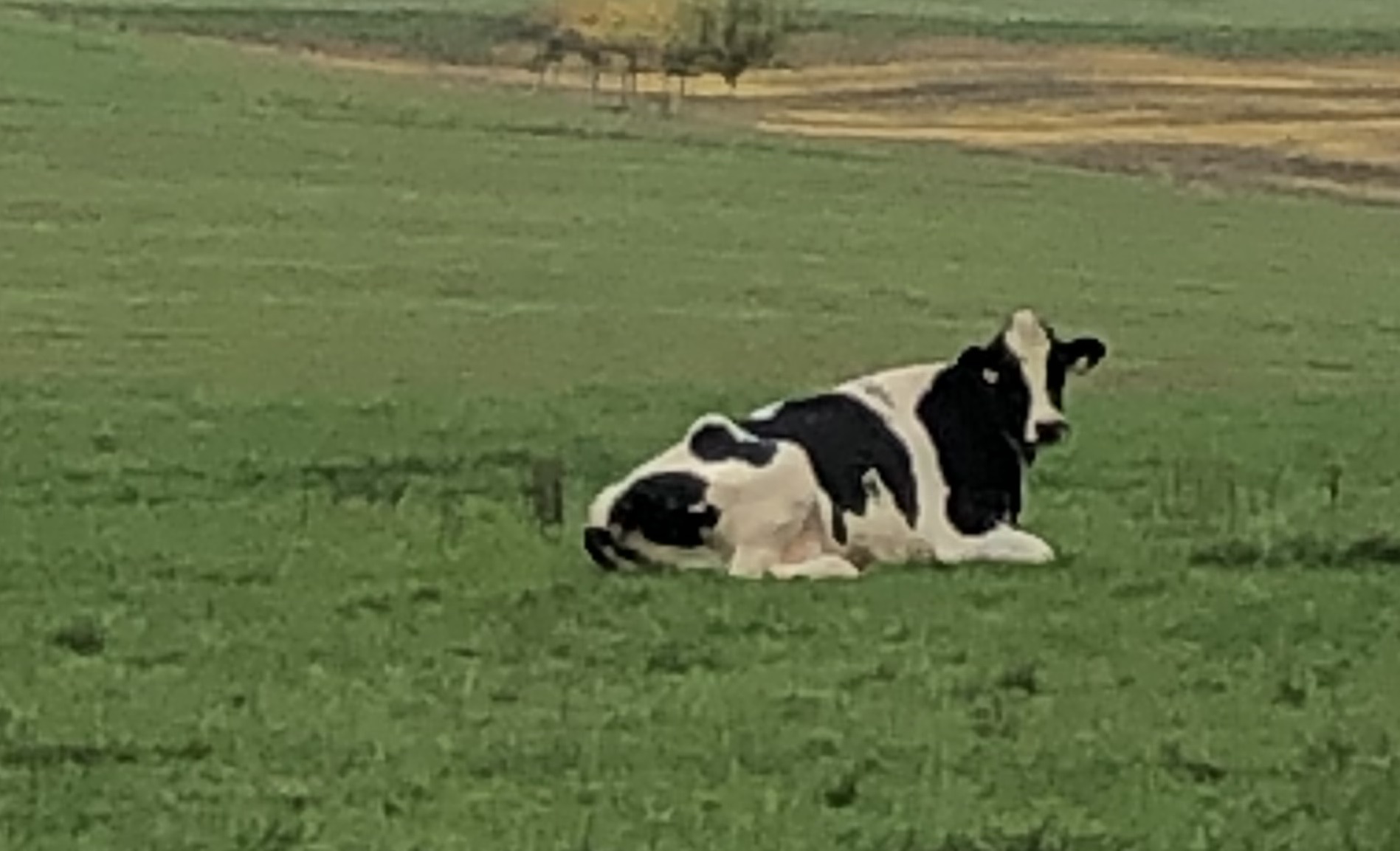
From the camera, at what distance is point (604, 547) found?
12.2 metres

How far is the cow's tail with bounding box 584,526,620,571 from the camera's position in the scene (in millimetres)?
12180

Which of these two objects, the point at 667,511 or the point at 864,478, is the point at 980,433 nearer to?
the point at 864,478

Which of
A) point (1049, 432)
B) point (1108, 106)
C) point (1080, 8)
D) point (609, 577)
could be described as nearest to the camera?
point (609, 577)

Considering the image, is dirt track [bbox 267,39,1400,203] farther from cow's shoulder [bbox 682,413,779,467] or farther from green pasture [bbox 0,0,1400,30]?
cow's shoulder [bbox 682,413,779,467]

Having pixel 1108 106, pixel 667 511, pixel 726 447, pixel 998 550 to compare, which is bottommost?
pixel 1108 106

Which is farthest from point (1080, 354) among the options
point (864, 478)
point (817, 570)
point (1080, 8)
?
point (1080, 8)

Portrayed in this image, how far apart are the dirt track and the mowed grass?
1412cm

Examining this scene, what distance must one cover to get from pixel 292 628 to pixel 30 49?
45445mm

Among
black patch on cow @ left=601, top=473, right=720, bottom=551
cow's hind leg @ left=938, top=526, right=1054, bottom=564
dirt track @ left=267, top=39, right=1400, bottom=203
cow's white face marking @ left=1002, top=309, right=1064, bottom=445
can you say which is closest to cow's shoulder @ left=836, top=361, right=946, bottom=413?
cow's white face marking @ left=1002, top=309, right=1064, bottom=445

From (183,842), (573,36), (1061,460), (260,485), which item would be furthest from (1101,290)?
(573,36)

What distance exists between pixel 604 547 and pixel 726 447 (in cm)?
53

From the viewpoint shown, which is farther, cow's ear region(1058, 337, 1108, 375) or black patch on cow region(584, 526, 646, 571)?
cow's ear region(1058, 337, 1108, 375)

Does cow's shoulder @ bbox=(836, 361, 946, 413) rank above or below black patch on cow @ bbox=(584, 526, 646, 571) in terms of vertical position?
above

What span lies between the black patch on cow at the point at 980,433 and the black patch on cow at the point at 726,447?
0.87 meters
